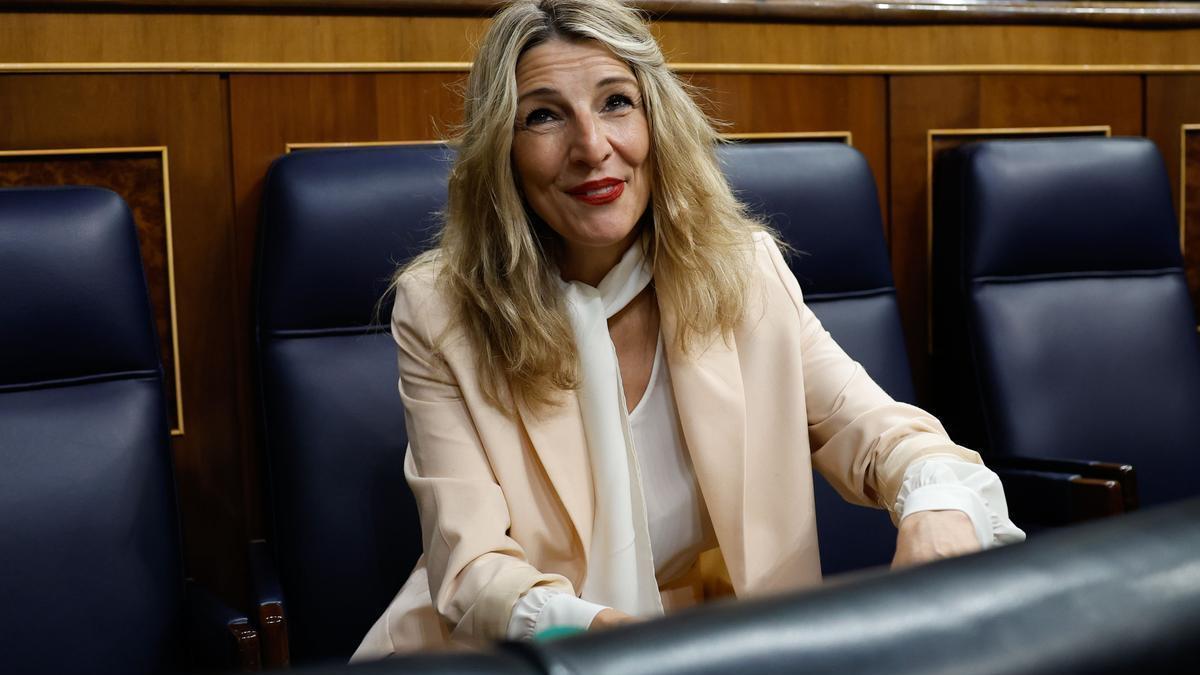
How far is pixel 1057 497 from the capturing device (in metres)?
1.52

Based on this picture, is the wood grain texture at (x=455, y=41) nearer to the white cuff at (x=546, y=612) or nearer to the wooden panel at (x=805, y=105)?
the wooden panel at (x=805, y=105)

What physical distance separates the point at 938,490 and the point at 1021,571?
0.76m

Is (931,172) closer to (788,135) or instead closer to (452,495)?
(788,135)

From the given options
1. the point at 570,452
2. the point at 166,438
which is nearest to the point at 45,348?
the point at 166,438

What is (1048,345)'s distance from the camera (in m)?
1.78

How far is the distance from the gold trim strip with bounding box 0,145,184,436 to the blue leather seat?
0.13 meters

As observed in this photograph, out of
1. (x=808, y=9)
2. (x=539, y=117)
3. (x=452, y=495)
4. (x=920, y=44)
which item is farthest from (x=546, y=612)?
(x=920, y=44)

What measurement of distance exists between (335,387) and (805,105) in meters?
0.84

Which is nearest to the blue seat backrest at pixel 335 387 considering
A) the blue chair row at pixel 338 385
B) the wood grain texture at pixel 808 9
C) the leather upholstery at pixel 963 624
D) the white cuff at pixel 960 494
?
the blue chair row at pixel 338 385

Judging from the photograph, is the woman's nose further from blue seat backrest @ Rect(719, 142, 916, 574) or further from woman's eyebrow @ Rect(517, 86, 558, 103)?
blue seat backrest @ Rect(719, 142, 916, 574)

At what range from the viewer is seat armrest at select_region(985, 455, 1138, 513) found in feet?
4.91

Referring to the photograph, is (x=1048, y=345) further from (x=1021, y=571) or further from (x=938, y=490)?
(x=1021, y=571)

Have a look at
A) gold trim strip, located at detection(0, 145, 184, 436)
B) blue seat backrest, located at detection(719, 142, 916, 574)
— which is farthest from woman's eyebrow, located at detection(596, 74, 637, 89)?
gold trim strip, located at detection(0, 145, 184, 436)

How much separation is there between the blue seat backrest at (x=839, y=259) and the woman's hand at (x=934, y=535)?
0.61 meters
